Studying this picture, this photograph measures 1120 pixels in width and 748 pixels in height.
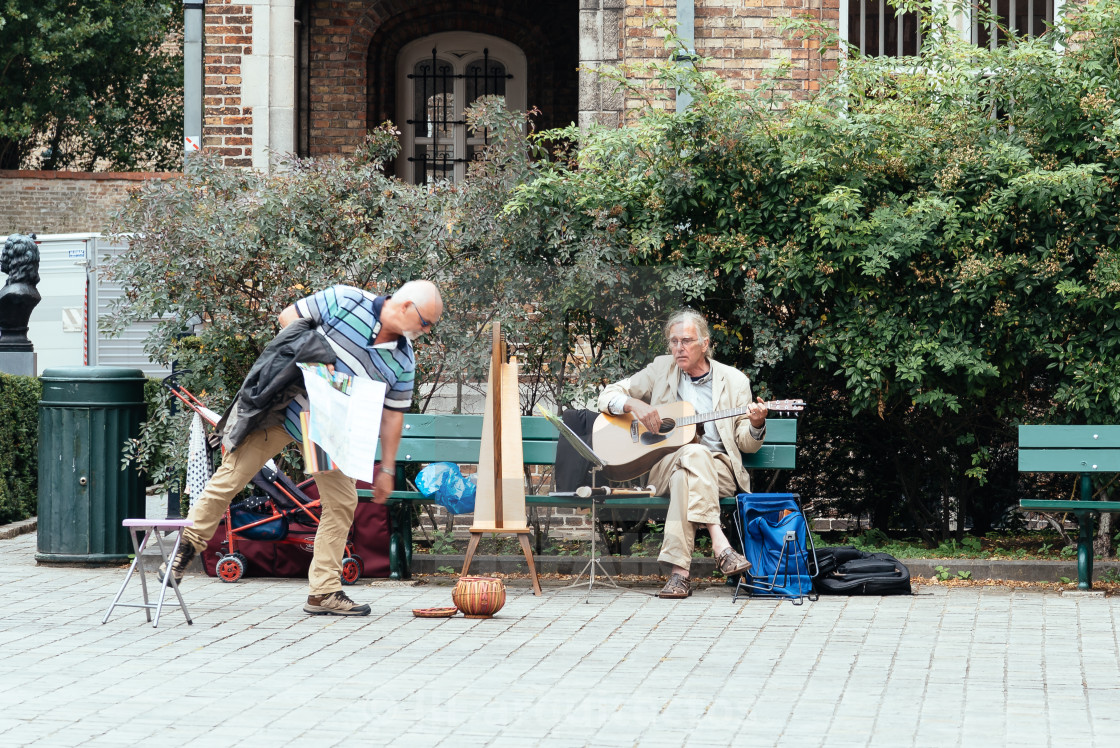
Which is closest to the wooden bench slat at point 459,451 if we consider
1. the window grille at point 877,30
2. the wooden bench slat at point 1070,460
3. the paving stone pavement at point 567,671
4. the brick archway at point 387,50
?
the paving stone pavement at point 567,671

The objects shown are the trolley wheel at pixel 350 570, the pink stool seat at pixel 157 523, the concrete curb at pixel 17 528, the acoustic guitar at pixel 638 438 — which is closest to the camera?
the pink stool seat at pixel 157 523

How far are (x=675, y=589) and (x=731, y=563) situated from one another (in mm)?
346

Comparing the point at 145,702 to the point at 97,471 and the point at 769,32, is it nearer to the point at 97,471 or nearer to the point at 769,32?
the point at 97,471

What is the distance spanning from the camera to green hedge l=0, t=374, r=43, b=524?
10.5m

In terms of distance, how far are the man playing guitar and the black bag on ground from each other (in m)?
0.50

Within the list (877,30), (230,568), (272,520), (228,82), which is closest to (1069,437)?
(272,520)

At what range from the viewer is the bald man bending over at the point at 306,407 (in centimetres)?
691

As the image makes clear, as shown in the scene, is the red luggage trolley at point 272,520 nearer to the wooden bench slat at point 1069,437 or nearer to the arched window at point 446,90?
the wooden bench slat at point 1069,437

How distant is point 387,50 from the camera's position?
15695mm

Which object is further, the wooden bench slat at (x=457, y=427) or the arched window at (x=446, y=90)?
the arched window at (x=446, y=90)

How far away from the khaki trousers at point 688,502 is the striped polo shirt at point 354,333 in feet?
5.70

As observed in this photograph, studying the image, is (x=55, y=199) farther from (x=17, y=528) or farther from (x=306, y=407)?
(x=306, y=407)

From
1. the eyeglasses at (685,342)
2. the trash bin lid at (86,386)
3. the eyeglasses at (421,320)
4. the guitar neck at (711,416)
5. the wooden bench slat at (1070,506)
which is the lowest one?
the wooden bench slat at (1070,506)

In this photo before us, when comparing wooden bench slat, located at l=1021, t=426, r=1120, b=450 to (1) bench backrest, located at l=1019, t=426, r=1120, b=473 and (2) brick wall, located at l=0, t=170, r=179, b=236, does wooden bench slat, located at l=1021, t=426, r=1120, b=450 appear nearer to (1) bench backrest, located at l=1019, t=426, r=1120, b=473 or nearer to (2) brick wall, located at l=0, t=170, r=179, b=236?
(1) bench backrest, located at l=1019, t=426, r=1120, b=473
